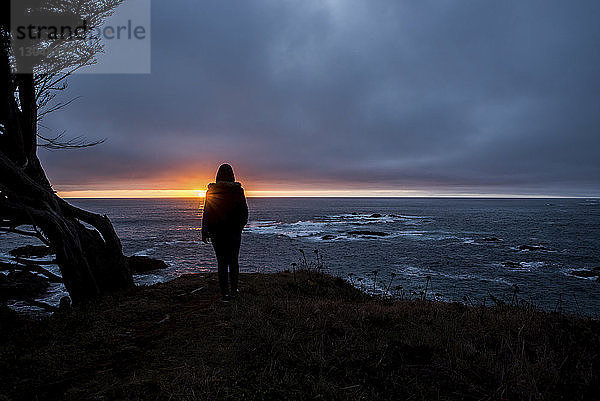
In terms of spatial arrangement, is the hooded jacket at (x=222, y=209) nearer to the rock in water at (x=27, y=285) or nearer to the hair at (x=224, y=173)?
the hair at (x=224, y=173)

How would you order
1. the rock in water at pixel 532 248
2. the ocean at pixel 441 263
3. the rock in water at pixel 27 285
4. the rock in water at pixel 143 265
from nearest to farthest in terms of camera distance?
the rock in water at pixel 27 285 < the ocean at pixel 441 263 < the rock in water at pixel 143 265 < the rock in water at pixel 532 248

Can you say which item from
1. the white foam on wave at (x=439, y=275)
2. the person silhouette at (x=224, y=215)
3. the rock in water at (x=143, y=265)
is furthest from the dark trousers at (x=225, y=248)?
the rock in water at (x=143, y=265)

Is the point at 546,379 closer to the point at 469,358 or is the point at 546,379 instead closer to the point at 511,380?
the point at 511,380

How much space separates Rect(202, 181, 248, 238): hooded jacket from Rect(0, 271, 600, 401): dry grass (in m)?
1.66

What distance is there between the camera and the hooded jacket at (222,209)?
6754mm

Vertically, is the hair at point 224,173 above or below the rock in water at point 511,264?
above

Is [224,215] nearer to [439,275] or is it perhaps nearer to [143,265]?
[143,265]

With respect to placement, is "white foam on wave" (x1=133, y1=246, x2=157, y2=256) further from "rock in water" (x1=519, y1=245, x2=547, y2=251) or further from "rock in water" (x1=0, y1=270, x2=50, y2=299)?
"rock in water" (x1=519, y1=245, x2=547, y2=251)

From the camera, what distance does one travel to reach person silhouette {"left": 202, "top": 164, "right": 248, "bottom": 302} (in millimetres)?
6758

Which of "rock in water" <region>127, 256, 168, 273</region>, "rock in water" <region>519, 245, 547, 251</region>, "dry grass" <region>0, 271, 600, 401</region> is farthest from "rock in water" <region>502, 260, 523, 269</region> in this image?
"rock in water" <region>127, 256, 168, 273</region>

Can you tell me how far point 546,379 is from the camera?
11.5 feet

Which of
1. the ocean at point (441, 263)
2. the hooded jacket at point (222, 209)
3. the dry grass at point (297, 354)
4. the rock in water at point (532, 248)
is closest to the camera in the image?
the dry grass at point (297, 354)

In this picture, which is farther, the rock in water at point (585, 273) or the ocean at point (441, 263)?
the rock in water at point (585, 273)

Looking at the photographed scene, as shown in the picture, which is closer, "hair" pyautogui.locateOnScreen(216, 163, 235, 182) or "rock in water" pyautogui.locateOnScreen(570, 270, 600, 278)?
"hair" pyautogui.locateOnScreen(216, 163, 235, 182)
